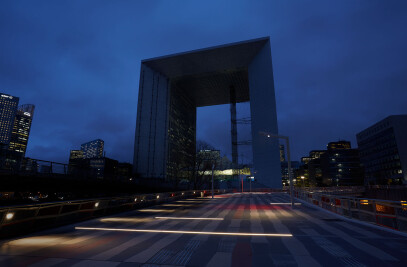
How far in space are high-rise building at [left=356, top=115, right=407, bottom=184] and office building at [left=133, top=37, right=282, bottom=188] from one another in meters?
65.3

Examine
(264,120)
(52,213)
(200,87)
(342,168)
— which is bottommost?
(52,213)

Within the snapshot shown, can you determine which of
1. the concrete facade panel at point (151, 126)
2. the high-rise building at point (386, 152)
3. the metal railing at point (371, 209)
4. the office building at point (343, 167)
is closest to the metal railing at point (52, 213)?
the metal railing at point (371, 209)

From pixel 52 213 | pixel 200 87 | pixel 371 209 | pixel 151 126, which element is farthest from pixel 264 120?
pixel 52 213

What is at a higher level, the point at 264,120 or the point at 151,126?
the point at 151,126

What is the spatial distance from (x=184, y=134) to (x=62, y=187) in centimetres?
9187

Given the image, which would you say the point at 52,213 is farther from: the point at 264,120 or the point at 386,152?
the point at 386,152

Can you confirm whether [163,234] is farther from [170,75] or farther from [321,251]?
[170,75]

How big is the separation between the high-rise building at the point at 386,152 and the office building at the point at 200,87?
214 ft

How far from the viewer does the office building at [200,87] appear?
74500 mm

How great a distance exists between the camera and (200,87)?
107000 mm

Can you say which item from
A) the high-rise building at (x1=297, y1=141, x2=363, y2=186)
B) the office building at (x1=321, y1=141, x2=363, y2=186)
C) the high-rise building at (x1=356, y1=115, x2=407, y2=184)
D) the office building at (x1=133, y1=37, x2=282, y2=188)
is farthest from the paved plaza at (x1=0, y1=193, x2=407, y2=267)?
the office building at (x1=321, y1=141, x2=363, y2=186)

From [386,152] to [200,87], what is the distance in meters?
93.1

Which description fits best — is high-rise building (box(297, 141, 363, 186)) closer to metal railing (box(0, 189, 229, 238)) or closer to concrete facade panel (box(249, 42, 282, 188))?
concrete facade panel (box(249, 42, 282, 188))

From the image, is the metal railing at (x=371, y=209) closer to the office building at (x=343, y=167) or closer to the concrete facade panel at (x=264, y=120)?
the concrete facade panel at (x=264, y=120)
